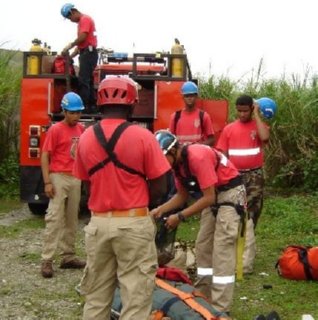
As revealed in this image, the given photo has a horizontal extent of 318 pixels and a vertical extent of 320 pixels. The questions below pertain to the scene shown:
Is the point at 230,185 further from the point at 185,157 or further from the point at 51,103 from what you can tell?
the point at 51,103

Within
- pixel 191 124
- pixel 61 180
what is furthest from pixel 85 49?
pixel 61 180

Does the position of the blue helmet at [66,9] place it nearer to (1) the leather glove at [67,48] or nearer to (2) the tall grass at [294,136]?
(1) the leather glove at [67,48]

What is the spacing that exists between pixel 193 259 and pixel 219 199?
151 centimetres

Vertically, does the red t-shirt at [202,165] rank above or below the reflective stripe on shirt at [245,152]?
above

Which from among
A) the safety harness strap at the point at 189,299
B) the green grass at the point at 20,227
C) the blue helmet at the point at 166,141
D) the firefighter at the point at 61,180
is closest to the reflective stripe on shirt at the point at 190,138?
the firefighter at the point at 61,180

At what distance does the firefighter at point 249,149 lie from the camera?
302 inches

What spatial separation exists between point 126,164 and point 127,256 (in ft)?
1.95

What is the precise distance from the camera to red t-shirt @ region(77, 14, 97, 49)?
10.4 meters

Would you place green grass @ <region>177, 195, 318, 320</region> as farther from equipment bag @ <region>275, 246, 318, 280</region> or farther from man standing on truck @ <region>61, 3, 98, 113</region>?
man standing on truck @ <region>61, 3, 98, 113</region>

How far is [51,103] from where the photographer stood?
1066cm

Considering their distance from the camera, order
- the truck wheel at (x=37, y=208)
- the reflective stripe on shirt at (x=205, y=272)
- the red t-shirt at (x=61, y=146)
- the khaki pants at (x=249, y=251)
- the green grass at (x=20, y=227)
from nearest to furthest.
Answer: the reflective stripe on shirt at (x=205, y=272) < the khaki pants at (x=249, y=251) < the red t-shirt at (x=61, y=146) < the green grass at (x=20, y=227) < the truck wheel at (x=37, y=208)

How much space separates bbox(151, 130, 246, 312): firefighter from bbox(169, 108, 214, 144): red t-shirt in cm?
292

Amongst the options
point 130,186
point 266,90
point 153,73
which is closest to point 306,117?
point 266,90

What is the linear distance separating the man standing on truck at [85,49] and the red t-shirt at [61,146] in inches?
113
